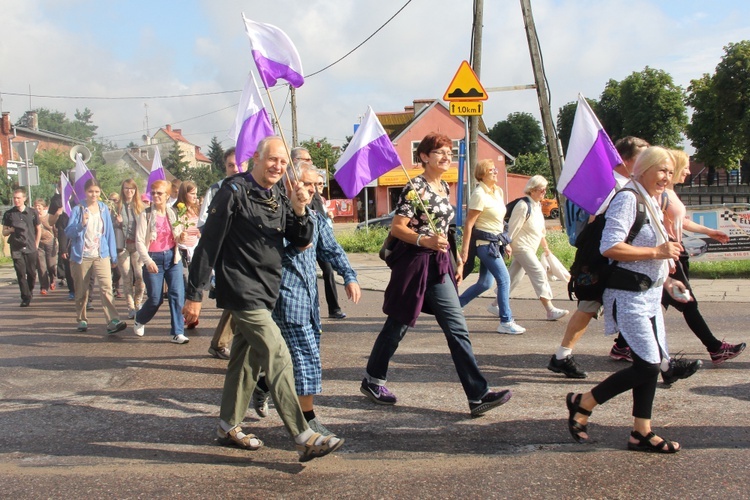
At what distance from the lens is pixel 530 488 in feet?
11.9

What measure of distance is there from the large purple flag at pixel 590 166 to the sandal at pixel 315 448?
243 cm

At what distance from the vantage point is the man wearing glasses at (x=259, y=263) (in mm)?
3996

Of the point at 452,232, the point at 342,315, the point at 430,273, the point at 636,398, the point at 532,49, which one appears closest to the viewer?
the point at 636,398

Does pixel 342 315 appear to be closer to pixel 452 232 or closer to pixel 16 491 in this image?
pixel 452 232

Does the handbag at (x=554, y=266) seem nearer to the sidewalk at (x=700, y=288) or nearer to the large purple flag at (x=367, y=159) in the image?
the sidewalk at (x=700, y=288)

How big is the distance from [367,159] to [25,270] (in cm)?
776

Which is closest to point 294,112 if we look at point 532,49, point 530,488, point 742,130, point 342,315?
point 532,49

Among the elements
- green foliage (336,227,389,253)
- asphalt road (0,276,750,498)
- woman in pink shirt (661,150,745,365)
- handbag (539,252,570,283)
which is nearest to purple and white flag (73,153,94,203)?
asphalt road (0,276,750,498)

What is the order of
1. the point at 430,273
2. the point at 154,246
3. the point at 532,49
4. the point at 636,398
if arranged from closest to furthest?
the point at 636,398, the point at 430,273, the point at 154,246, the point at 532,49

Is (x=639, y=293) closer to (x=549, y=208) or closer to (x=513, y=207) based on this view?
(x=513, y=207)

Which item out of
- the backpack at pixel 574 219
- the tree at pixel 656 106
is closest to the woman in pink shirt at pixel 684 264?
the backpack at pixel 574 219

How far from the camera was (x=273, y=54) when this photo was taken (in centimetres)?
556

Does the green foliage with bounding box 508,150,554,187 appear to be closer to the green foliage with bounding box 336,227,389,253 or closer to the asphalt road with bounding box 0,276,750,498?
the green foliage with bounding box 336,227,389,253

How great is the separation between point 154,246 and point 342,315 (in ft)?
7.56
